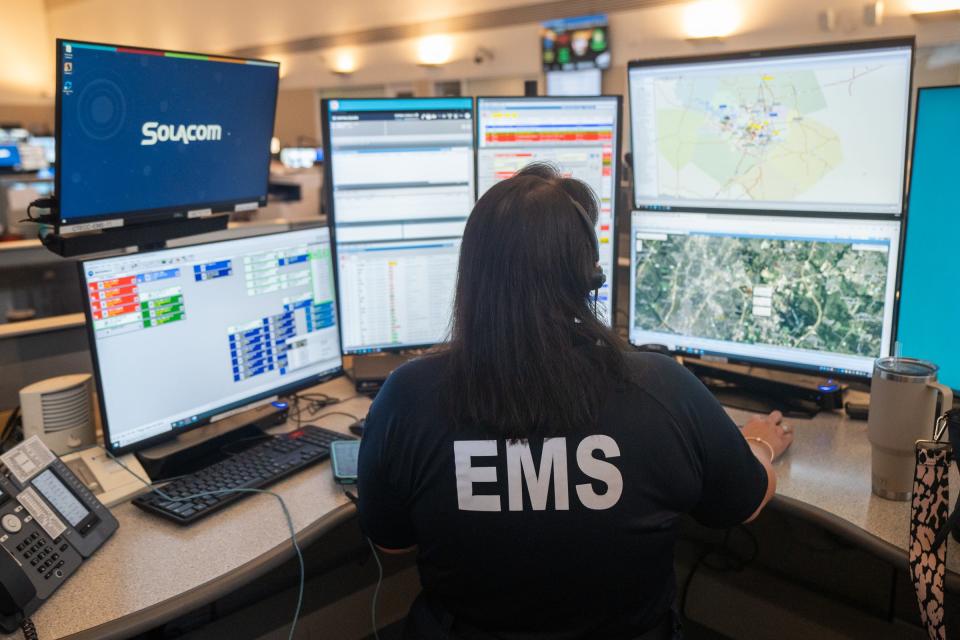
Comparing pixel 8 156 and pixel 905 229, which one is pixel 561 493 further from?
pixel 8 156

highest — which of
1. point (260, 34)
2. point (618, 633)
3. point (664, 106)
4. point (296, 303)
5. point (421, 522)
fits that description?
point (260, 34)

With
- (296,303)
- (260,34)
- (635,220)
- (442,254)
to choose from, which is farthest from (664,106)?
(260,34)

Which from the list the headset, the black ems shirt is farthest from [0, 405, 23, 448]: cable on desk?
the headset

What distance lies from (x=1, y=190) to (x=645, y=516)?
6.32 meters

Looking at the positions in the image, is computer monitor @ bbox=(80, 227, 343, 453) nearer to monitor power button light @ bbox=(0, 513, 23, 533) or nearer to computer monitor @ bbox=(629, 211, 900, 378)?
monitor power button light @ bbox=(0, 513, 23, 533)

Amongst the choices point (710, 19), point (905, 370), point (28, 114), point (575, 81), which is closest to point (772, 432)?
point (905, 370)

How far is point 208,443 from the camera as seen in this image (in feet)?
5.10

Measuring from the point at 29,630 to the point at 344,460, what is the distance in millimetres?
582

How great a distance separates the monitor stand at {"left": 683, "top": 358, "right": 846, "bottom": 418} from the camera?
1711 millimetres

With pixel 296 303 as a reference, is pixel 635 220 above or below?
above

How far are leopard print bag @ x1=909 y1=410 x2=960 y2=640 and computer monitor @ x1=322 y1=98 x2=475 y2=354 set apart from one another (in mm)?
1079

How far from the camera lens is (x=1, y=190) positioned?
581 centimetres

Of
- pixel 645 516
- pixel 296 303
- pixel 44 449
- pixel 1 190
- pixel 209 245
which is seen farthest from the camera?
pixel 1 190

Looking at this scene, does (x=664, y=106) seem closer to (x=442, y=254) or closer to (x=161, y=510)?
(x=442, y=254)
